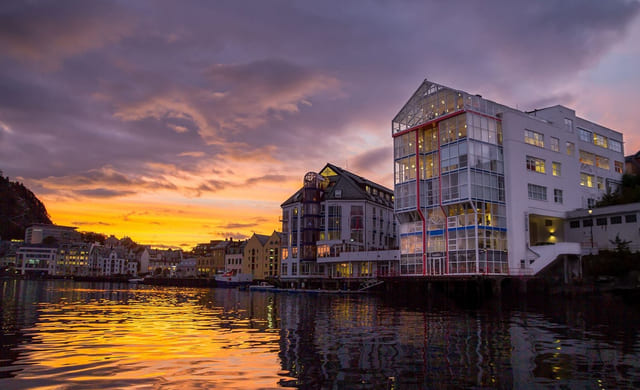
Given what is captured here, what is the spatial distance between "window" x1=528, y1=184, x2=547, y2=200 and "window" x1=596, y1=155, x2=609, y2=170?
17243 millimetres

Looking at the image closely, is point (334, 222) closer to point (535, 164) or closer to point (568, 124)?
point (535, 164)

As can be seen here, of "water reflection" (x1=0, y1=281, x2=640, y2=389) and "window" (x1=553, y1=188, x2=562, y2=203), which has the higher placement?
"window" (x1=553, y1=188, x2=562, y2=203)

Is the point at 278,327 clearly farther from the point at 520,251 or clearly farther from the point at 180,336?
the point at 520,251

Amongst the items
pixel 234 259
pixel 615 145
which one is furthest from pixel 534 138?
pixel 234 259

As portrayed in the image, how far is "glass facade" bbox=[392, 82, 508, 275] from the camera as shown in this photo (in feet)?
207

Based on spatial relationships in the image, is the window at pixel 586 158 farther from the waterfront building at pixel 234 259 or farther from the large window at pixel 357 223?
the waterfront building at pixel 234 259

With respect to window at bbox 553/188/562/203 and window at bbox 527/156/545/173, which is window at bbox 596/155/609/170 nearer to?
window at bbox 553/188/562/203

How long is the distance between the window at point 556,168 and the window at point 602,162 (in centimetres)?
1213

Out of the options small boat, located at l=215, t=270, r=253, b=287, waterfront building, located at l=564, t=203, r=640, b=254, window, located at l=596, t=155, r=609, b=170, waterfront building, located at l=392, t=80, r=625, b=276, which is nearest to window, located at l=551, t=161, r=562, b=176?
waterfront building, located at l=392, t=80, r=625, b=276

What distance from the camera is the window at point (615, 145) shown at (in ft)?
268

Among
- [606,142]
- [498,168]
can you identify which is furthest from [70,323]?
[606,142]

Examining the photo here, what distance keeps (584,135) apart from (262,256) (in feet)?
300

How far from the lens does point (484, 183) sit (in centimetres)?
6397

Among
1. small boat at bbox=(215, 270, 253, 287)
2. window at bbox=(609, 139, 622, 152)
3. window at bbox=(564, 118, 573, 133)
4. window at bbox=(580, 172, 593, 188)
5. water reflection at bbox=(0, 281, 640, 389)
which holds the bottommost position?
small boat at bbox=(215, 270, 253, 287)
